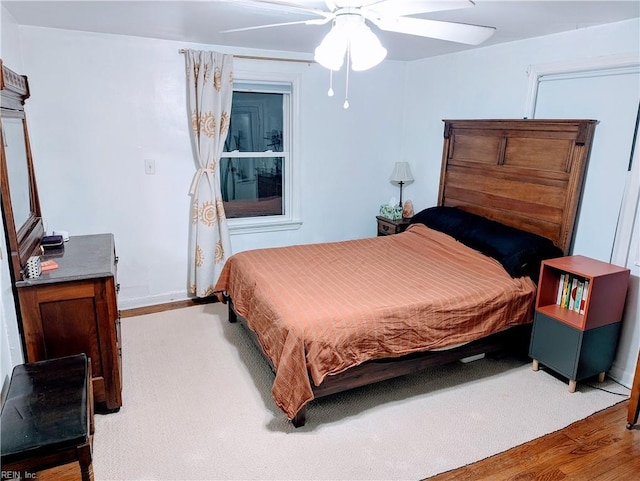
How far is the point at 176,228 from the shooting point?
150 inches

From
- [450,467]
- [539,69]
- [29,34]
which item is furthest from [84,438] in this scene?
[539,69]

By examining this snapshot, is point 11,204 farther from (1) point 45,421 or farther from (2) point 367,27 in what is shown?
(2) point 367,27

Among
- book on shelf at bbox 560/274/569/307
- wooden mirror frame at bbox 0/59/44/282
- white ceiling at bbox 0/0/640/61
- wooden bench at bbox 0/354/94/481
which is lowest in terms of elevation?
wooden bench at bbox 0/354/94/481

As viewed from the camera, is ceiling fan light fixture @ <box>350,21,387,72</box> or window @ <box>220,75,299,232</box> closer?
ceiling fan light fixture @ <box>350,21,387,72</box>

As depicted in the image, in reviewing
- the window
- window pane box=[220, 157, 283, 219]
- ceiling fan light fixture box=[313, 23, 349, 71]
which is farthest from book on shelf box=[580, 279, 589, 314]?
window pane box=[220, 157, 283, 219]

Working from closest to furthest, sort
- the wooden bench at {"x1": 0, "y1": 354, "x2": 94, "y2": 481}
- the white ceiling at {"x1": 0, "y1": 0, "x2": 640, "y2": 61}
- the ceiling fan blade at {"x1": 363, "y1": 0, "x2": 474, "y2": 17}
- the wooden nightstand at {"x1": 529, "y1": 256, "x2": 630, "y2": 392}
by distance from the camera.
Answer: the wooden bench at {"x1": 0, "y1": 354, "x2": 94, "y2": 481} → the ceiling fan blade at {"x1": 363, "y1": 0, "x2": 474, "y2": 17} → the white ceiling at {"x1": 0, "y1": 0, "x2": 640, "y2": 61} → the wooden nightstand at {"x1": 529, "y1": 256, "x2": 630, "y2": 392}

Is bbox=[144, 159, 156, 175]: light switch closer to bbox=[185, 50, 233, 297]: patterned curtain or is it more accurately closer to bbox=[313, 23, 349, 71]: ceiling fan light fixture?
bbox=[185, 50, 233, 297]: patterned curtain

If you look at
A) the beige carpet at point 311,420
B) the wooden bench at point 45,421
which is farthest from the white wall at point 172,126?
the wooden bench at point 45,421

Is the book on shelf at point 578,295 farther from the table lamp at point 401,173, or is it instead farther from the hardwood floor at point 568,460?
the table lamp at point 401,173

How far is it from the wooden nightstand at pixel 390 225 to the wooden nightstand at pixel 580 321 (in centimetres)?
164

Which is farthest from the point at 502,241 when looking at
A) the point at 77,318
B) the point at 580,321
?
the point at 77,318

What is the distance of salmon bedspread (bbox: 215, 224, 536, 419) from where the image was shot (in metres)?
2.19

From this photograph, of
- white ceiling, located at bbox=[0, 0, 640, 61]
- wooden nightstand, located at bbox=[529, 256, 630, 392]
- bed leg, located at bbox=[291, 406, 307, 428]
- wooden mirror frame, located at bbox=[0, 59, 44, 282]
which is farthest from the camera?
wooden nightstand, located at bbox=[529, 256, 630, 392]

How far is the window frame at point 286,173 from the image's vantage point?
12.7 ft
